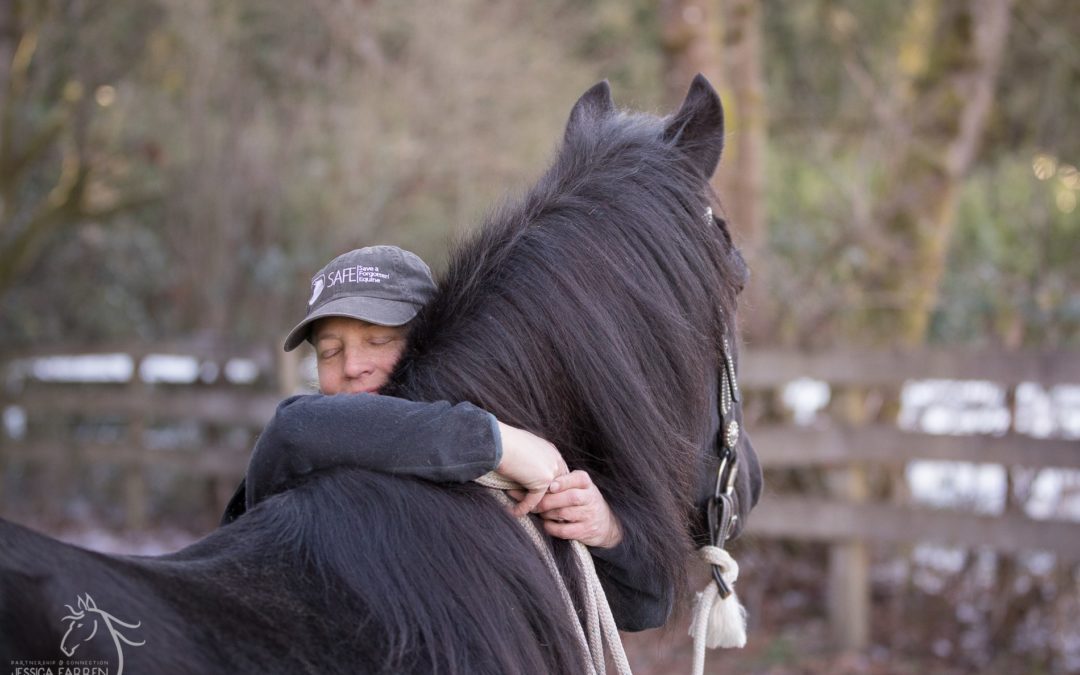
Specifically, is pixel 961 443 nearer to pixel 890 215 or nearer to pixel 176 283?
pixel 890 215

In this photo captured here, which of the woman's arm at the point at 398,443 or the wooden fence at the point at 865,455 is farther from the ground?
the wooden fence at the point at 865,455

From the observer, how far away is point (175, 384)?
891 centimetres

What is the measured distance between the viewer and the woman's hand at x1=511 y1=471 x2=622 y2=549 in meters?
1.76

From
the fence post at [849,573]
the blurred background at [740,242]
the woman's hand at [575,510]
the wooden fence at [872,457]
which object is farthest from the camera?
the fence post at [849,573]

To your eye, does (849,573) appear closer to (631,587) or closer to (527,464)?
(631,587)

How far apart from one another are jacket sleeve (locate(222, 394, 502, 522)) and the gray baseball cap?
10.2 inches

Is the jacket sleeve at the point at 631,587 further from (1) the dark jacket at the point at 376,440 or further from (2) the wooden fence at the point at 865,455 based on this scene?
(2) the wooden fence at the point at 865,455

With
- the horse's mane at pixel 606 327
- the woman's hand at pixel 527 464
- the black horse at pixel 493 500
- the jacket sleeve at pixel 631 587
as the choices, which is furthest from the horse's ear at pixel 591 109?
the jacket sleeve at pixel 631 587

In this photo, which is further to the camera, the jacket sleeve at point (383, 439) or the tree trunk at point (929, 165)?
the tree trunk at point (929, 165)

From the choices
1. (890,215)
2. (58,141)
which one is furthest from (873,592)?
(58,141)

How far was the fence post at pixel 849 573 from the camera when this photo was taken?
559 cm

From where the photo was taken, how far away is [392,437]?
165 centimetres

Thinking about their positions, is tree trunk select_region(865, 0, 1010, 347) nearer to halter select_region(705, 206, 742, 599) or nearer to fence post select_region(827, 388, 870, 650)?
fence post select_region(827, 388, 870, 650)

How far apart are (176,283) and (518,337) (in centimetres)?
852
